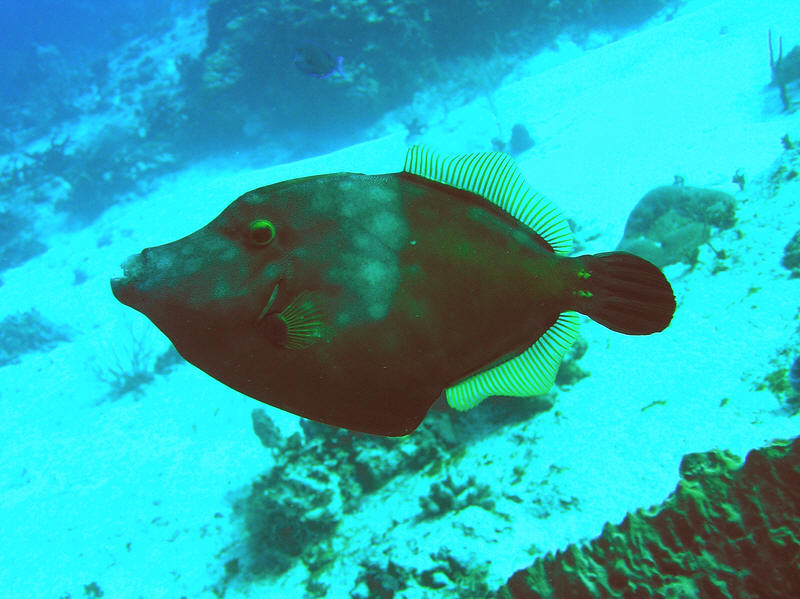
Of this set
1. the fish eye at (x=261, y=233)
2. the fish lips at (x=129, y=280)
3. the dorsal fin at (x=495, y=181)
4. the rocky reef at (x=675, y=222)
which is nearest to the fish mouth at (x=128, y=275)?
the fish lips at (x=129, y=280)

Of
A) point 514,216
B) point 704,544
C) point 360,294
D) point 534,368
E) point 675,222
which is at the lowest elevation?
point 704,544

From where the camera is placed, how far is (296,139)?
1477cm

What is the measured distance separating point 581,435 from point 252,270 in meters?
2.49

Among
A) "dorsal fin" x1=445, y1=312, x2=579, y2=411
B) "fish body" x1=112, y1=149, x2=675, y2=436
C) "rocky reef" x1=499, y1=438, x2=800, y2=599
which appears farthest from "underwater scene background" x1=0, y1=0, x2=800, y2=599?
"fish body" x1=112, y1=149, x2=675, y2=436

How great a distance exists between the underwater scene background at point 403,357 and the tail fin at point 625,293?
51.6 inches

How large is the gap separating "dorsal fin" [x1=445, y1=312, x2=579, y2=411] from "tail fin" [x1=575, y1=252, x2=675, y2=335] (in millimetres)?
95

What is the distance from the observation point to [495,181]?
119 centimetres

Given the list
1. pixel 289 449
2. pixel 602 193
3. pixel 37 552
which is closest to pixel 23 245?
pixel 37 552

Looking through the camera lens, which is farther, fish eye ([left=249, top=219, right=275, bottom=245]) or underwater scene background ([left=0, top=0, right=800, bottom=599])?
underwater scene background ([left=0, top=0, right=800, bottom=599])

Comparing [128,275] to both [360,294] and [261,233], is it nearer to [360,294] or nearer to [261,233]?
[261,233]

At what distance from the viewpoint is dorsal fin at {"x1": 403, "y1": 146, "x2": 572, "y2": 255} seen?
3.88ft

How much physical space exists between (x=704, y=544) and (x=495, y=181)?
70.6 inches

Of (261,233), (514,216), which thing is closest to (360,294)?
(261,233)

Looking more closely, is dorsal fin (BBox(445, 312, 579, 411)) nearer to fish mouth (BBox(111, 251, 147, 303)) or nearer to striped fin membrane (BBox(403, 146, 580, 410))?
striped fin membrane (BBox(403, 146, 580, 410))
